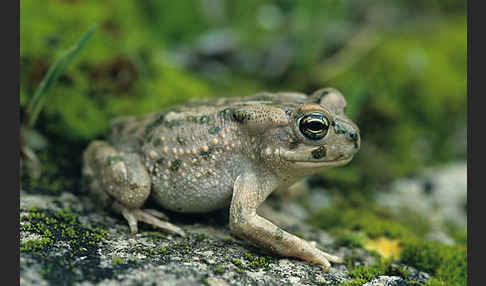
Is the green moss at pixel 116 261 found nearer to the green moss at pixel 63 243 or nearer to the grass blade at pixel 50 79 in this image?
the green moss at pixel 63 243

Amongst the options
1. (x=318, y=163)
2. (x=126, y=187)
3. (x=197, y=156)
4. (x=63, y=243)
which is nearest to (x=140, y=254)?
(x=63, y=243)

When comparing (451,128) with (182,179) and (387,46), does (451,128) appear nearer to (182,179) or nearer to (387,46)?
(387,46)

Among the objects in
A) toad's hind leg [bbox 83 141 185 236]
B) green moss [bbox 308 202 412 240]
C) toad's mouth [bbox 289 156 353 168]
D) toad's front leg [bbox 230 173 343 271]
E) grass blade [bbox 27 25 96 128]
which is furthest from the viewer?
green moss [bbox 308 202 412 240]

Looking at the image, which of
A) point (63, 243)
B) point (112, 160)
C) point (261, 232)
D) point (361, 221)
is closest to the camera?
point (63, 243)

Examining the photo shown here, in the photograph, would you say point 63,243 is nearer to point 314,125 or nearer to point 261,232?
point 261,232

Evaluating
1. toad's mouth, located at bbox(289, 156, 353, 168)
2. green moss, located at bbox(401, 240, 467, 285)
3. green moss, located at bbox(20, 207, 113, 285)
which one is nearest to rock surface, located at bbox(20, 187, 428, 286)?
green moss, located at bbox(20, 207, 113, 285)

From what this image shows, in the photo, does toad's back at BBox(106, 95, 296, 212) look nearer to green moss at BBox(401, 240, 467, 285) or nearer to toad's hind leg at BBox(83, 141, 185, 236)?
toad's hind leg at BBox(83, 141, 185, 236)
